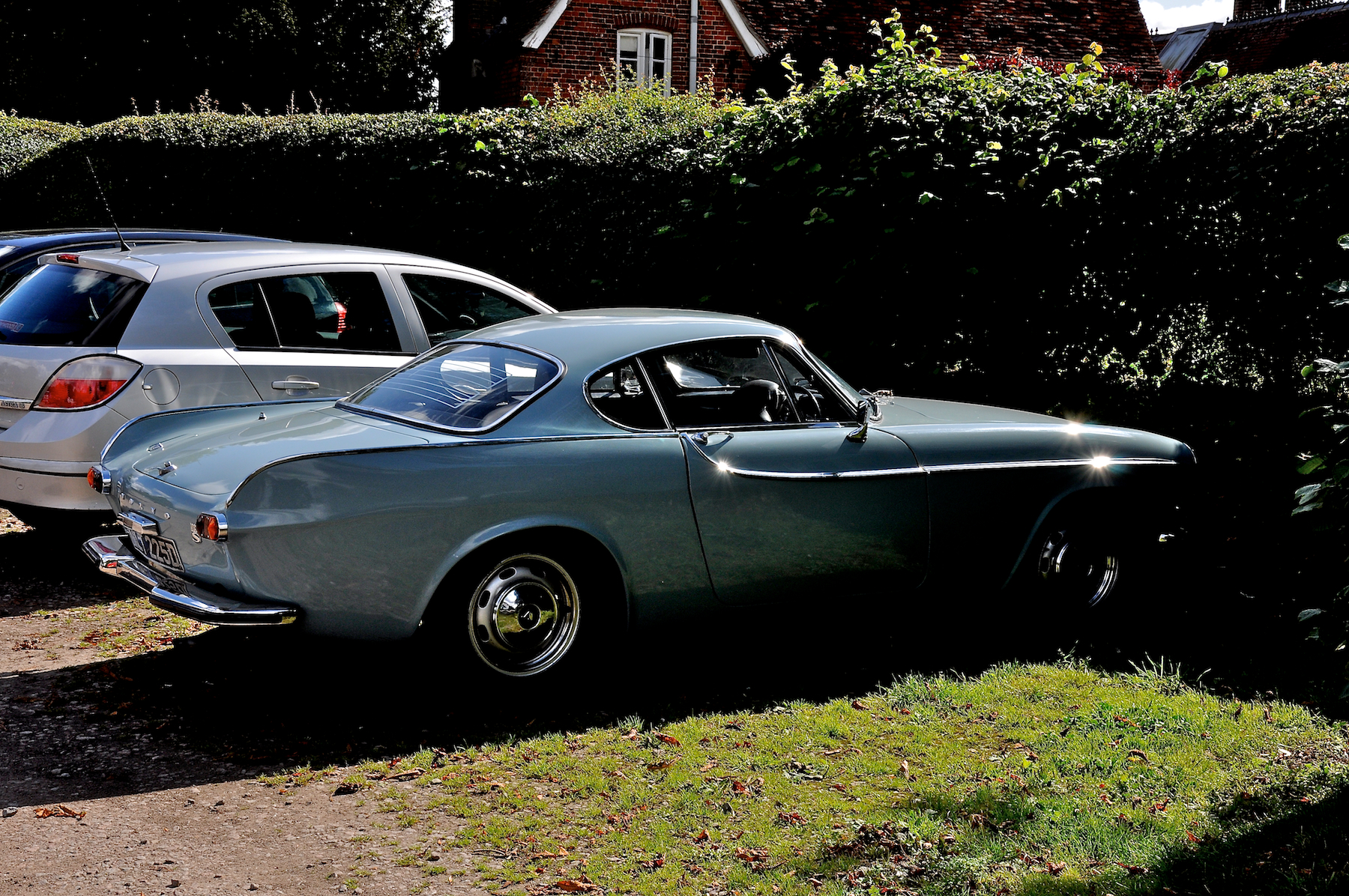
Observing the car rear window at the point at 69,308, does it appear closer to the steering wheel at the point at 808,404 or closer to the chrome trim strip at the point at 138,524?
the chrome trim strip at the point at 138,524

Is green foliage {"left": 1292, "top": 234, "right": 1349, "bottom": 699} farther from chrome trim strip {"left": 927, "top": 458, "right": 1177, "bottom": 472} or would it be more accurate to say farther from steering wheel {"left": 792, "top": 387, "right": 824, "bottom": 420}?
steering wheel {"left": 792, "top": 387, "right": 824, "bottom": 420}

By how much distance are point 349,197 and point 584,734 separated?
11184 mm

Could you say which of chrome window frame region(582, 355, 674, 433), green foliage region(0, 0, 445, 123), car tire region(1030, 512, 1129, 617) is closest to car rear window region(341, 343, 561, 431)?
chrome window frame region(582, 355, 674, 433)

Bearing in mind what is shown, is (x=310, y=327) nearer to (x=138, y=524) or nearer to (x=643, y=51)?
(x=138, y=524)

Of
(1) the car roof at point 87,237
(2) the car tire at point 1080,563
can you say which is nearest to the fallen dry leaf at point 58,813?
(2) the car tire at point 1080,563

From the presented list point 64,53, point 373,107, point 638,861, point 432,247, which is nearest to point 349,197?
point 432,247

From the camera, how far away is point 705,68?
83.1ft

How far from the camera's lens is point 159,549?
195 inches

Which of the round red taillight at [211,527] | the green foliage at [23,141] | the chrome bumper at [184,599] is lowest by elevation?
the chrome bumper at [184,599]

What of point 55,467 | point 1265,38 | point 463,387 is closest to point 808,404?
point 463,387

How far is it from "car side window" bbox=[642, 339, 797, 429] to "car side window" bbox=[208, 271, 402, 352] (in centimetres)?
264

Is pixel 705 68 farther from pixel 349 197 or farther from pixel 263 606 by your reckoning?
pixel 263 606

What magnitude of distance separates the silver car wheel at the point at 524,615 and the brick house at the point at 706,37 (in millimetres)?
20062

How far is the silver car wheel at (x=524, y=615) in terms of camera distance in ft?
16.3
